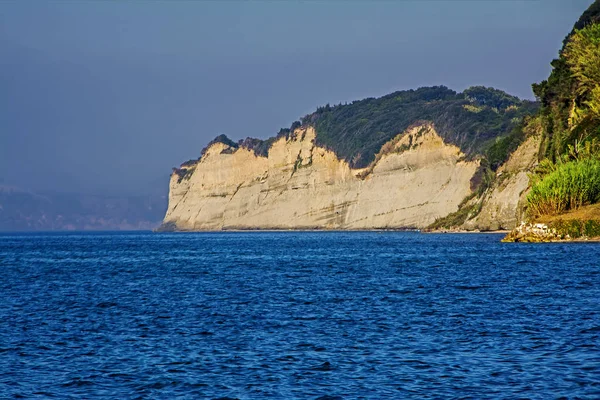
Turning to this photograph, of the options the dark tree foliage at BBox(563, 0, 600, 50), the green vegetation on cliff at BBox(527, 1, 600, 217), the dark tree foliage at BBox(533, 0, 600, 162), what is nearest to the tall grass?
the green vegetation on cliff at BBox(527, 1, 600, 217)

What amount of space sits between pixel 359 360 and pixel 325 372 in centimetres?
171

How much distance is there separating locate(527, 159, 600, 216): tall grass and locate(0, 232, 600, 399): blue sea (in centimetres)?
2957

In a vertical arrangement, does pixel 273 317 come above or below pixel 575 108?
below

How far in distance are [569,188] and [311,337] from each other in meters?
57.8

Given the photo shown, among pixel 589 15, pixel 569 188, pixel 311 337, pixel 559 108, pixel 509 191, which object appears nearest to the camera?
pixel 311 337

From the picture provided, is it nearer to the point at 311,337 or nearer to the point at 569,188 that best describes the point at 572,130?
the point at 569,188

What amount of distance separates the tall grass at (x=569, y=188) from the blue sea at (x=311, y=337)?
29573 mm

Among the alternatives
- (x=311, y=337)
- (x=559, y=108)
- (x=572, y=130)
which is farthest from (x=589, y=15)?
(x=311, y=337)

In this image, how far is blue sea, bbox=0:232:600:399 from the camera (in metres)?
20.3

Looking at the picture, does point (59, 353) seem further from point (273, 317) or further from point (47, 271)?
point (47, 271)

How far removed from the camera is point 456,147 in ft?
642

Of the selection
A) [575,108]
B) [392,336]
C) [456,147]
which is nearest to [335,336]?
[392,336]

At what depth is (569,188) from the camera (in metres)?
79.4

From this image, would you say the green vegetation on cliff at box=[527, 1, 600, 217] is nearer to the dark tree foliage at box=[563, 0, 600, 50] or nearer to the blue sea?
the dark tree foliage at box=[563, 0, 600, 50]
